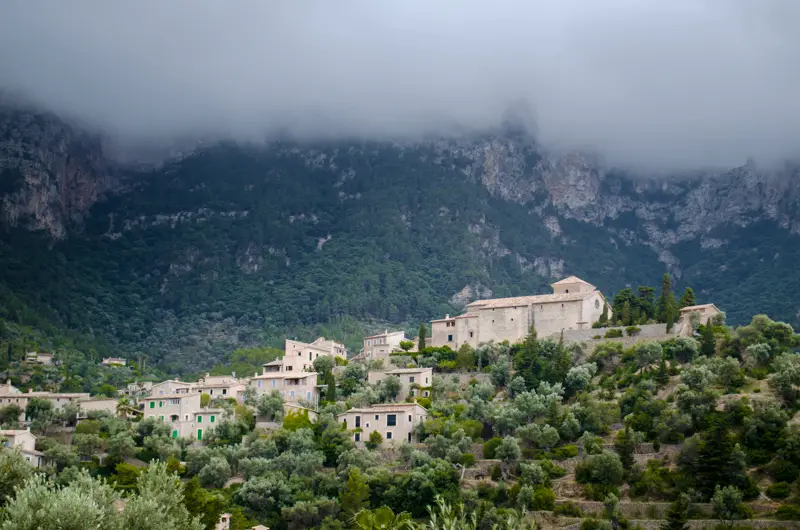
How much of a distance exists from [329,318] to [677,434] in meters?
93.2

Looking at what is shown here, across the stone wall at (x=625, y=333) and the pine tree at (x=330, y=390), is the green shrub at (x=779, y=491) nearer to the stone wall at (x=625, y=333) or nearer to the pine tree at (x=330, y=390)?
the stone wall at (x=625, y=333)

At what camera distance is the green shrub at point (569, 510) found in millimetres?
69750

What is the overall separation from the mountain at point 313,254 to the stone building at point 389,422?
219 ft

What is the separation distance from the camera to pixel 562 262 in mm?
190125

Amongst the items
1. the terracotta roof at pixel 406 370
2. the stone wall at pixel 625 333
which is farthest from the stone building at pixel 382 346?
the stone wall at pixel 625 333

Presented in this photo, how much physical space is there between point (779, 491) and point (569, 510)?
38.9 ft

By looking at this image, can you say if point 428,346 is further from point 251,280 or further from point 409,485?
point 251,280

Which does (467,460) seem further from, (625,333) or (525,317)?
(525,317)

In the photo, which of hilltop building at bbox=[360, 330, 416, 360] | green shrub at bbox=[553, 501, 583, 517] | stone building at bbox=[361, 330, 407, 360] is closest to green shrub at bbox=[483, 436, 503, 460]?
green shrub at bbox=[553, 501, 583, 517]

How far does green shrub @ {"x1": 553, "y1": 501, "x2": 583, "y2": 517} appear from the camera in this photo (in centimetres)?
6975

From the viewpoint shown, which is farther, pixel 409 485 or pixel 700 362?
pixel 700 362

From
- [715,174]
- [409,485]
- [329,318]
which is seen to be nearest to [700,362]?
[409,485]

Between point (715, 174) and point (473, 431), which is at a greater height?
point (715, 174)

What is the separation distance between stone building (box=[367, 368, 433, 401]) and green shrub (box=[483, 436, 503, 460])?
12362mm
